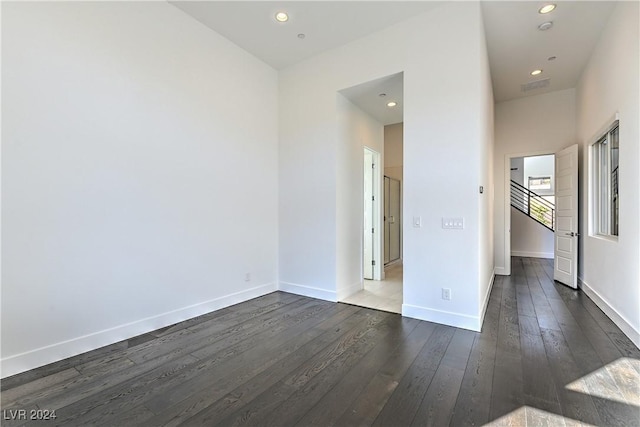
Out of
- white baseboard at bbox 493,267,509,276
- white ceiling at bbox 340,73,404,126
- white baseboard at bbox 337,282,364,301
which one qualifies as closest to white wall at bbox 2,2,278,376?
white baseboard at bbox 337,282,364,301

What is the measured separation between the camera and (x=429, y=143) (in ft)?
10.5

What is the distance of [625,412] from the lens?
1720mm

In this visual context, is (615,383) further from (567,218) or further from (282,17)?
(282,17)

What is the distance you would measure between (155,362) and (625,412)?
319cm

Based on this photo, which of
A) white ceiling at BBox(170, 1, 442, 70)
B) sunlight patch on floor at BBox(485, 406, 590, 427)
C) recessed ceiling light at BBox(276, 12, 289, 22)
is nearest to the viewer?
sunlight patch on floor at BBox(485, 406, 590, 427)

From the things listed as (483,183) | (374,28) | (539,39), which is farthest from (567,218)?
(374,28)

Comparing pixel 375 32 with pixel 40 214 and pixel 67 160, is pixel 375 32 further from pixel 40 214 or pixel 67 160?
pixel 40 214

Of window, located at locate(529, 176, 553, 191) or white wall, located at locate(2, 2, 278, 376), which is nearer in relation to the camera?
white wall, located at locate(2, 2, 278, 376)

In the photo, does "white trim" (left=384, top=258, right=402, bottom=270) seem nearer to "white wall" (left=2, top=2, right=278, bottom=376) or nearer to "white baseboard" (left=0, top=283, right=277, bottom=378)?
"white wall" (left=2, top=2, right=278, bottom=376)

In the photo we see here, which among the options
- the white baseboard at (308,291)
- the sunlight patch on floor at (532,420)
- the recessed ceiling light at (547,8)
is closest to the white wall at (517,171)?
the recessed ceiling light at (547,8)

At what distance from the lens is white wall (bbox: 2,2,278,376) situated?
7.26 feet

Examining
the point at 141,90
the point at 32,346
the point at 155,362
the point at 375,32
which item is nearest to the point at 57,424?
the point at 155,362

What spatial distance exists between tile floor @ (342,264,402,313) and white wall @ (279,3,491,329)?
330mm

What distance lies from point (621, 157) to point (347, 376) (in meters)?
3.58
